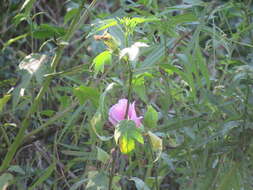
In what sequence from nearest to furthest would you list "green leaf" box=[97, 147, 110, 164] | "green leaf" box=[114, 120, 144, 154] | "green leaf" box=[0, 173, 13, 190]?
"green leaf" box=[114, 120, 144, 154], "green leaf" box=[97, 147, 110, 164], "green leaf" box=[0, 173, 13, 190]

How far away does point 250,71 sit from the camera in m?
0.82

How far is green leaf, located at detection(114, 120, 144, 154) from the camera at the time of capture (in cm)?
68

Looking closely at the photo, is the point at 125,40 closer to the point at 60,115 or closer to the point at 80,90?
the point at 80,90

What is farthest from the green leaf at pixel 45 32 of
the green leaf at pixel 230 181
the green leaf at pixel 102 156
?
the green leaf at pixel 230 181

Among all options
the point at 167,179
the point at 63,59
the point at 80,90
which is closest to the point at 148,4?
the point at 80,90

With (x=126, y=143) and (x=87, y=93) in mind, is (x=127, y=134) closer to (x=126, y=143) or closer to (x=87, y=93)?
(x=126, y=143)

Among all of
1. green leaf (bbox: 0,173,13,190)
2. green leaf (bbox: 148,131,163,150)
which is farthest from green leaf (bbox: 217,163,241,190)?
green leaf (bbox: 0,173,13,190)

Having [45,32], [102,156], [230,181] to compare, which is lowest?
[230,181]

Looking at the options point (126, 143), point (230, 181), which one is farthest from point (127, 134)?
point (230, 181)

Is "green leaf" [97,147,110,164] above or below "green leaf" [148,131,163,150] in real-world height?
below

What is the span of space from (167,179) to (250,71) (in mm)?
696

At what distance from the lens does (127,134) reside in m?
0.68

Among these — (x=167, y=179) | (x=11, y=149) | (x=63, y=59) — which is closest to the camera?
(x=11, y=149)

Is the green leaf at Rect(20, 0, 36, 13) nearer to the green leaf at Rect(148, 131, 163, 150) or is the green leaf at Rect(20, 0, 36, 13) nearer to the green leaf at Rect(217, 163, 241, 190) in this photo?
the green leaf at Rect(148, 131, 163, 150)
